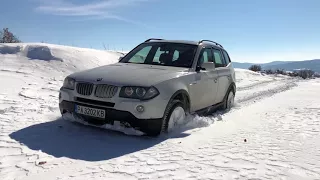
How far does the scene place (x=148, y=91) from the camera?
4426mm

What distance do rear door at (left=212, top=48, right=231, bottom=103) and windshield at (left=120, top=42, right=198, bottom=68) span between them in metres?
Result: 1.00

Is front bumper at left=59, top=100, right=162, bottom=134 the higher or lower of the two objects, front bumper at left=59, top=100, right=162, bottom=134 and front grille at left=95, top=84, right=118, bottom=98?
the lower

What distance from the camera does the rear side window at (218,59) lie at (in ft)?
22.4

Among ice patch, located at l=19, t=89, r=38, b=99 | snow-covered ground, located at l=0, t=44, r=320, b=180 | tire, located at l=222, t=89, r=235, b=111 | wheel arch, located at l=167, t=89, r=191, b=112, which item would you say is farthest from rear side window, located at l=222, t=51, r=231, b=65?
ice patch, located at l=19, t=89, r=38, b=99

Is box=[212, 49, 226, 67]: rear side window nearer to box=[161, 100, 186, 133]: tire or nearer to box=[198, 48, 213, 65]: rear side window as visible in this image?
box=[198, 48, 213, 65]: rear side window

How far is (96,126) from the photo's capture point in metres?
4.66

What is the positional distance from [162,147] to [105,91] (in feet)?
3.85

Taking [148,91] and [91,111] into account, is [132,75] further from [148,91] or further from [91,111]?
[91,111]

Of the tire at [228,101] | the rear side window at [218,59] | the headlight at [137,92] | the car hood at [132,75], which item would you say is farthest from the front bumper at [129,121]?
the tire at [228,101]

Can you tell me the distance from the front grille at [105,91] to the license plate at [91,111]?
22 centimetres

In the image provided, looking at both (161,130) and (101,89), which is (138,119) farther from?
(101,89)

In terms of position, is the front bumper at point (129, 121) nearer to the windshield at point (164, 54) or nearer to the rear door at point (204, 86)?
the rear door at point (204, 86)

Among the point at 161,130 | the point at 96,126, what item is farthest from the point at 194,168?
the point at 96,126

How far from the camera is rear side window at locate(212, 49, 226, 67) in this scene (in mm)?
6842
